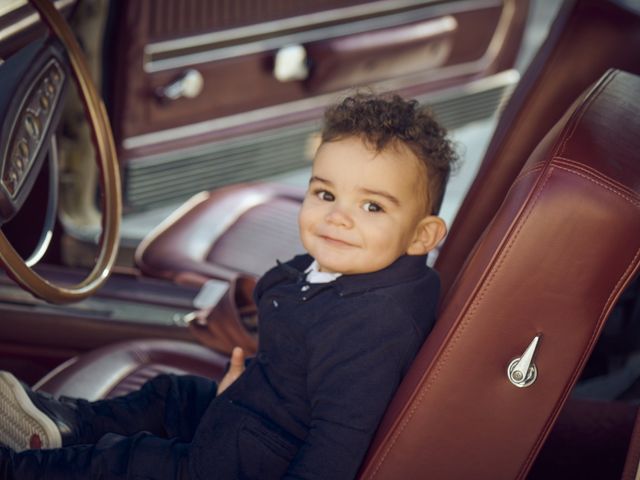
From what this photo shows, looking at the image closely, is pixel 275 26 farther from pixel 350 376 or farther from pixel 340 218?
pixel 350 376

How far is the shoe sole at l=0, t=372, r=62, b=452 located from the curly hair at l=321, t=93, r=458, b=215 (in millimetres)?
595

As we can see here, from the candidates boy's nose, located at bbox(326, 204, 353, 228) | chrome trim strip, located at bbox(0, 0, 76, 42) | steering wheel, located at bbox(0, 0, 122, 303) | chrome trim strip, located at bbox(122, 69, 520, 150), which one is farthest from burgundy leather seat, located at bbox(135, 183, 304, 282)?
boy's nose, located at bbox(326, 204, 353, 228)

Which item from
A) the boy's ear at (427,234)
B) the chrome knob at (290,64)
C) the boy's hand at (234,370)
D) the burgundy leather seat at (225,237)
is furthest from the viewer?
the chrome knob at (290,64)

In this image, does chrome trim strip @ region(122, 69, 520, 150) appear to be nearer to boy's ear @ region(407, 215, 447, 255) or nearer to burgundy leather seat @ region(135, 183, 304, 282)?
burgundy leather seat @ region(135, 183, 304, 282)

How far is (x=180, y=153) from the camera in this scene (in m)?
2.97

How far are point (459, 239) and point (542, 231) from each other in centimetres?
56

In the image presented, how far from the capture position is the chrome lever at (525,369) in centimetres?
117

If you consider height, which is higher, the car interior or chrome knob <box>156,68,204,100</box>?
chrome knob <box>156,68,204,100</box>

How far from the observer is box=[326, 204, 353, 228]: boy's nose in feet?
4.68

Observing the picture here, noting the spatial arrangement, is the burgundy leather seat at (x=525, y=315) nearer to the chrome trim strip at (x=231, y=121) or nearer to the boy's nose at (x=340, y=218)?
the boy's nose at (x=340, y=218)

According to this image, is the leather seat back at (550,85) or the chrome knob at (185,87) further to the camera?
the chrome knob at (185,87)

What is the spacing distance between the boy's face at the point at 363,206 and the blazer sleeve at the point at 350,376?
9 cm

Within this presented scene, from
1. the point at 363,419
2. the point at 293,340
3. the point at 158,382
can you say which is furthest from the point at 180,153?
the point at 363,419

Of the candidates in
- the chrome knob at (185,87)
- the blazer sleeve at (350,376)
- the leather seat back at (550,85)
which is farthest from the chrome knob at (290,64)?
the blazer sleeve at (350,376)
